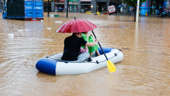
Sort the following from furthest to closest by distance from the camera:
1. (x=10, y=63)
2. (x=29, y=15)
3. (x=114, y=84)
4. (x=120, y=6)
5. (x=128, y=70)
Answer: (x=120, y=6) → (x=29, y=15) → (x=10, y=63) → (x=128, y=70) → (x=114, y=84)

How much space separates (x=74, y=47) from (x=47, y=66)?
730 mm

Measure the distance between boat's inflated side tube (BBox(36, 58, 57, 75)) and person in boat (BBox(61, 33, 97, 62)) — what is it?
0.37 meters

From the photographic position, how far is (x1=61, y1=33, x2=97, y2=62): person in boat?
564 cm

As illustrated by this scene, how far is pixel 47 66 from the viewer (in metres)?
5.50

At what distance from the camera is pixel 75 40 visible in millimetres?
5609

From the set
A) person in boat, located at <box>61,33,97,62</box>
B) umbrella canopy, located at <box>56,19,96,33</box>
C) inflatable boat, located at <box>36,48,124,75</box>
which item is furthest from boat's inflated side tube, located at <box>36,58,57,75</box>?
umbrella canopy, located at <box>56,19,96,33</box>

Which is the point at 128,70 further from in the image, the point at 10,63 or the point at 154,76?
the point at 10,63

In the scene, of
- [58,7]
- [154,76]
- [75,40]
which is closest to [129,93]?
[154,76]

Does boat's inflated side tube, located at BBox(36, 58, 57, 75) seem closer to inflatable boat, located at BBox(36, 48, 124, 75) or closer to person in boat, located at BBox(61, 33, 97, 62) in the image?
inflatable boat, located at BBox(36, 48, 124, 75)

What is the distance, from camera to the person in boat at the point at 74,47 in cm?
564

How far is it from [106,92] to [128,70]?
Result: 1748 mm

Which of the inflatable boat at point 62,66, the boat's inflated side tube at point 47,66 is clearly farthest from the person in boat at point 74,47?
the boat's inflated side tube at point 47,66

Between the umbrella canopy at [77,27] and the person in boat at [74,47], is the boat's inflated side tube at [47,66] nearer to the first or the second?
the person in boat at [74,47]

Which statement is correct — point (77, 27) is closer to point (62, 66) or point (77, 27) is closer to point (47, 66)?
point (62, 66)
